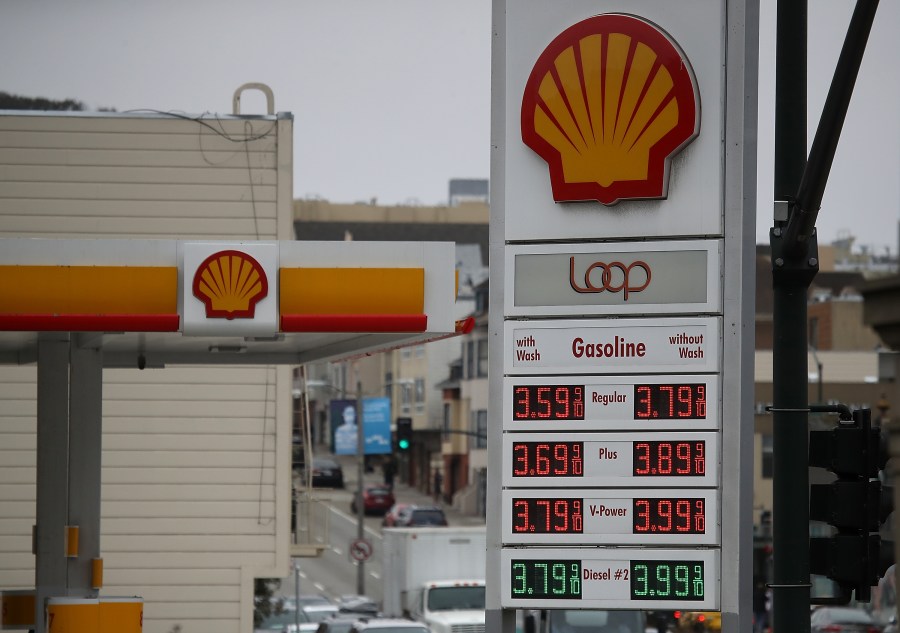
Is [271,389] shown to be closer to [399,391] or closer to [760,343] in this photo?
[760,343]

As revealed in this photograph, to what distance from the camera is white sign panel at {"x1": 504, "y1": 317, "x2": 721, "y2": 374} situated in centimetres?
1023

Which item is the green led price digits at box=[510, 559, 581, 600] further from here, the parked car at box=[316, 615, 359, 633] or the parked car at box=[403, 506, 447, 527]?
the parked car at box=[403, 506, 447, 527]

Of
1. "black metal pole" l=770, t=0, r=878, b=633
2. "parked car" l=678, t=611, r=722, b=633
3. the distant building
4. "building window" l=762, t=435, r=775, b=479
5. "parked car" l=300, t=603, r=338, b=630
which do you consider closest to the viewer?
"black metal pole" l=770, t=0, r=878, b=633

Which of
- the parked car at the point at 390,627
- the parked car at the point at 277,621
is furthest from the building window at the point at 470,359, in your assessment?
the parked car at the point at 390,627

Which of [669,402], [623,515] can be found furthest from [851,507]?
[623,515]

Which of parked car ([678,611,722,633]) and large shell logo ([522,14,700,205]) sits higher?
large shell logo ([522,14,700,205])

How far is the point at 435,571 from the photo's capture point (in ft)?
104

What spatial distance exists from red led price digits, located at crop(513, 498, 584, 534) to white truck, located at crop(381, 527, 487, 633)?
808 inches

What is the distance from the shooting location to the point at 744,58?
34.0 ft

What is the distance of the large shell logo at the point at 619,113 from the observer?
1042cm

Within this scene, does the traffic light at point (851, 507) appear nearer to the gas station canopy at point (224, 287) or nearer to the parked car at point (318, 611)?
the gas station canopy at point (224, 287)

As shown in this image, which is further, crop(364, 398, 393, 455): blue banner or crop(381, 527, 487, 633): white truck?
crop(364, 398, 393, 455): blue banner

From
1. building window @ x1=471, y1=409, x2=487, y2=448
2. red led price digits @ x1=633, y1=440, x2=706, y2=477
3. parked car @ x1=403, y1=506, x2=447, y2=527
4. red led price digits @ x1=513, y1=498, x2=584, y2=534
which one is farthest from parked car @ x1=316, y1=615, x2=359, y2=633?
building window @ x1=471, y1=409, x2=487, y2=448

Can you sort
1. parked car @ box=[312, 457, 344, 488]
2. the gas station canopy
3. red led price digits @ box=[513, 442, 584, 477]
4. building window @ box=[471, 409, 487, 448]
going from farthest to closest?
parked car @ box=[312, 457, 344, 488] → building window @ box=[471, 409, 487, 448] → the gas station canopy → red led price digits @ box=[513, 442, 584, 477]
